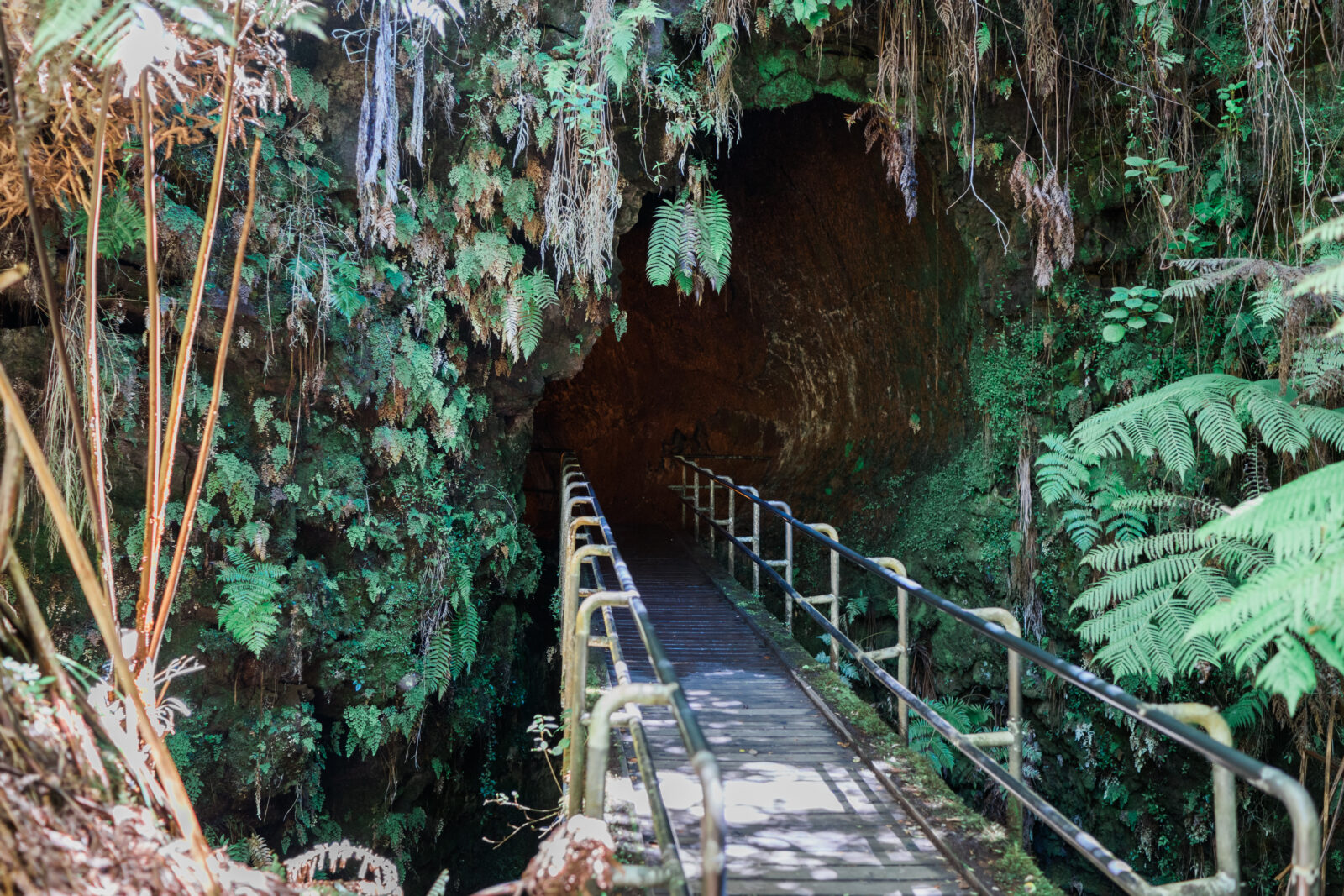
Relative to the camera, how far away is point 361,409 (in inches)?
256

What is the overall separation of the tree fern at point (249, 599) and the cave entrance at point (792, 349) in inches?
228

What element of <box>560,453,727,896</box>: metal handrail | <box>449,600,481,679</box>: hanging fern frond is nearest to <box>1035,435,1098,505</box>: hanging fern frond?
<box>560,453,727,896</box>: metal handrail

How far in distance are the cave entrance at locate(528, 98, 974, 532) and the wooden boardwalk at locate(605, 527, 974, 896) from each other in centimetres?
399

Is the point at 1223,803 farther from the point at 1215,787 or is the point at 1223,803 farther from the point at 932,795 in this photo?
the point at 932,795

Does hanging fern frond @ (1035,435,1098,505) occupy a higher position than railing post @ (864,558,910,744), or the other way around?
hanging fern frond @ (1035,435,1098,505)

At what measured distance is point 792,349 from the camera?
1100 centimetres

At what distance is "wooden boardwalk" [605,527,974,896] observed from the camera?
2.84m

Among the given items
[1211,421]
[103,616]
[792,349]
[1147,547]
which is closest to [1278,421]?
[1211,421]

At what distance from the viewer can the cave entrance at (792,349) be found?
8203 millimetres

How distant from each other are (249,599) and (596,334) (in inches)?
137

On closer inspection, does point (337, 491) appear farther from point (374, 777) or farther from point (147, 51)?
point (147, 51)

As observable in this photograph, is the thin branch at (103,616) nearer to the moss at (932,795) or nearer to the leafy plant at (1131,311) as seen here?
the moss at (932,795)

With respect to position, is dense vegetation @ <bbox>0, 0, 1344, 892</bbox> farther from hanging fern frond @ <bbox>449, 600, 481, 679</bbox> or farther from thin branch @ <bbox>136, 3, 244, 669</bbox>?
thin branch @ <bbox>136, 3, 244, 669</bbox>

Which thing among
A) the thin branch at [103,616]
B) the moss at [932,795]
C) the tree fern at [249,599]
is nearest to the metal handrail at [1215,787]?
the moss at [932,795]
